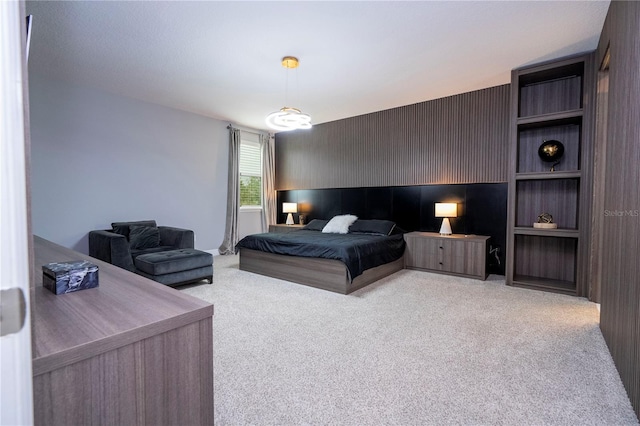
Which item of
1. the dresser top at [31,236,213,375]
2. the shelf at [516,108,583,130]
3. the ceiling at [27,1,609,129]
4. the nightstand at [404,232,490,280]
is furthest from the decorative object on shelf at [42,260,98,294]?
the shelf at [516,108,583,130]

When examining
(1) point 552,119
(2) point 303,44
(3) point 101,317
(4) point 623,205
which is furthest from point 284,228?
(3) point 101,317

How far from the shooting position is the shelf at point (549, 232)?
136 inches

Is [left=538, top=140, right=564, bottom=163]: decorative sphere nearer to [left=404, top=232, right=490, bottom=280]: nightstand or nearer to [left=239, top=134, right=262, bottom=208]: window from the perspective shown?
[left=404, top=232, right=490, bottom=280]: nightstand

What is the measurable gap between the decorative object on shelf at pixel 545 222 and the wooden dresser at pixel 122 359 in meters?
4.15

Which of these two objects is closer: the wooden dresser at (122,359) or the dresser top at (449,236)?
the wooden dresser at (122,359)

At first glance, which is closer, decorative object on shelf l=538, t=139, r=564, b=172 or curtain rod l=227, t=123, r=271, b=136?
decorative object on shelf l=538, t=139, r=564, b=172

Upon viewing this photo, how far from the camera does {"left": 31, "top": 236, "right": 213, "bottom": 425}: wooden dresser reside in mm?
696

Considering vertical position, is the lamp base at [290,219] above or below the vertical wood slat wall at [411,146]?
below

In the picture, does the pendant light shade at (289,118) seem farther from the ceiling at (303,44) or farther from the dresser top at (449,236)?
the dresser top at (449,236)

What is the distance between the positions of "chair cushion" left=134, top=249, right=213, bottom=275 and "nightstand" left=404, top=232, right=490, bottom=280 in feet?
9.96

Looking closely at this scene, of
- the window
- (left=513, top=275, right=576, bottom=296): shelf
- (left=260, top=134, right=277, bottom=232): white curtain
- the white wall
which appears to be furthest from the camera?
(left=260, top=134, right=277, bottom=232): white curtain

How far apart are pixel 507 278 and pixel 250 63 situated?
4.19 meters

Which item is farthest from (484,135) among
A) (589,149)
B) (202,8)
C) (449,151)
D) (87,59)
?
(87,59)

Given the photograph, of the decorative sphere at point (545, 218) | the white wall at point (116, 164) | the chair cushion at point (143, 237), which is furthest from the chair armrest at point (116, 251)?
the decorative sphere at point (545, 218)
